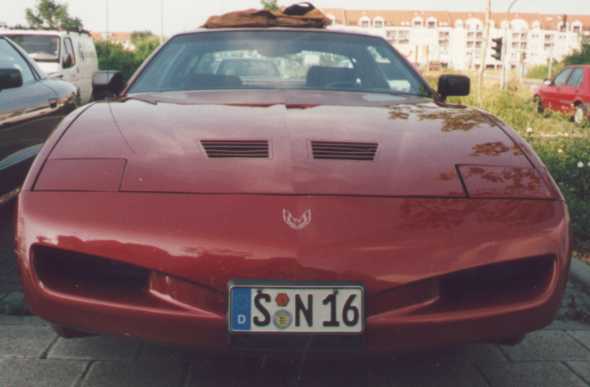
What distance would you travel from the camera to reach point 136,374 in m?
2.61

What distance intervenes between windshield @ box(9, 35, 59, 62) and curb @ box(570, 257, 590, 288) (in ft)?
38.0

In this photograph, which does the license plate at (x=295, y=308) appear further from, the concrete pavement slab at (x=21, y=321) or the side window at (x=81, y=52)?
the side window at (x=81, y=52)

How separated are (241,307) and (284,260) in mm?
168

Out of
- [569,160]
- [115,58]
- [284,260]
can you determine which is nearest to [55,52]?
[569,160]

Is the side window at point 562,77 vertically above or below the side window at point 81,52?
below

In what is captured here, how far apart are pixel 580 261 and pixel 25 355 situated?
9.61ft

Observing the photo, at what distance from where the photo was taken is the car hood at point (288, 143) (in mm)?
2322

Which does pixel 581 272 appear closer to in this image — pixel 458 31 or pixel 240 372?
pixel 240 372

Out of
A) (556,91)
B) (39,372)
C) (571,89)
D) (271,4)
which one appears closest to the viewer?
(39,372)

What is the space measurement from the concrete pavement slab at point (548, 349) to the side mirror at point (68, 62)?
40.6 feet

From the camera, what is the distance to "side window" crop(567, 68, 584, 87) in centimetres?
1641

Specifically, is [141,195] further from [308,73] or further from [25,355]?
[308,73]

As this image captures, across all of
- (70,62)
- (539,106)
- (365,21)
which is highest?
(365,21)

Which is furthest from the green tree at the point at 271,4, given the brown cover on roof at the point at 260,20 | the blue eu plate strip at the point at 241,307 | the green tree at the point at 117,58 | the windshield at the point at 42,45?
the blue eu plate strip at the point at 241,307
